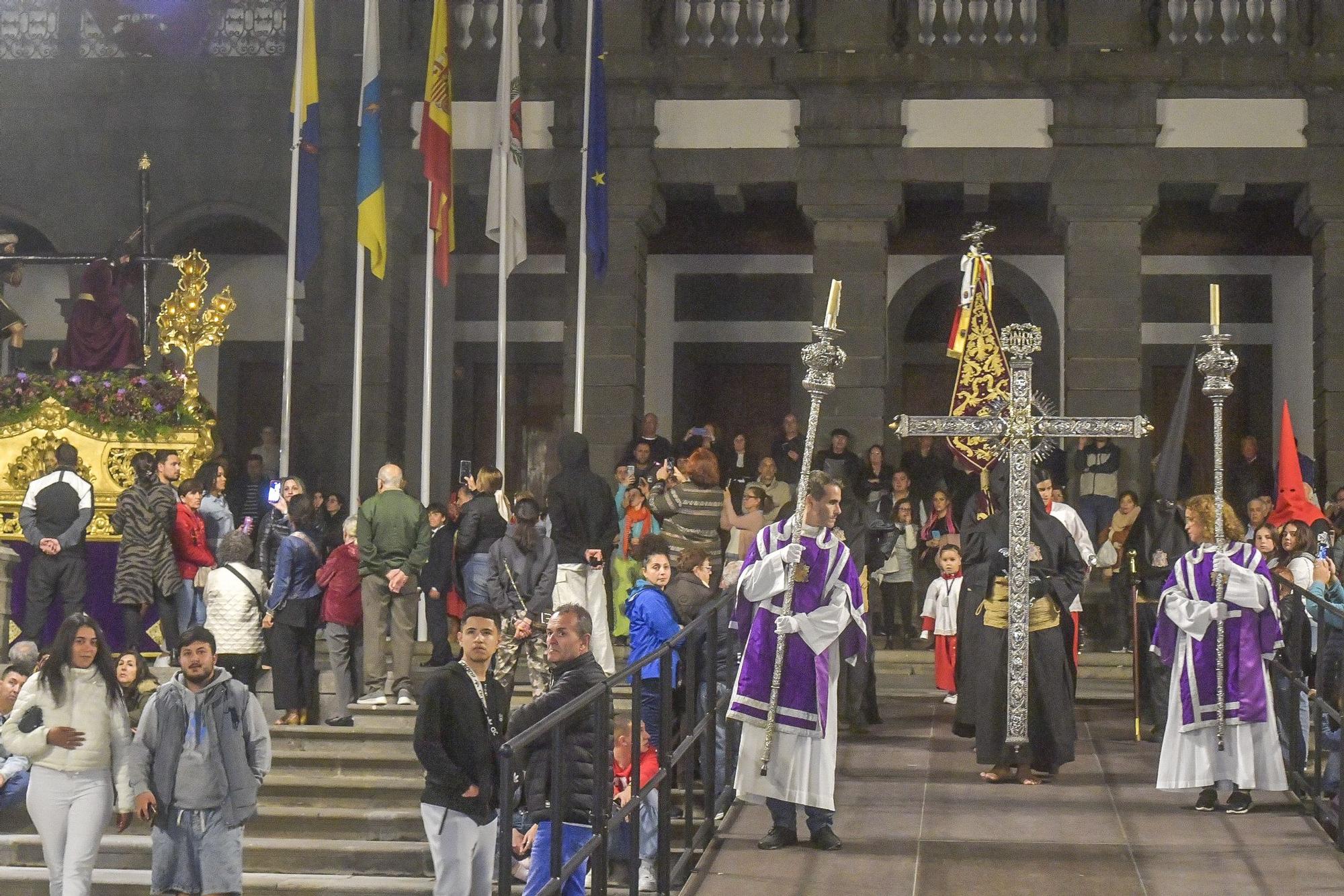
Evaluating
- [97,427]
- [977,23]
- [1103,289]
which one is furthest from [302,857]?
[977,23]

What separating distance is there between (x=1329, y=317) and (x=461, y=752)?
14.1 meters

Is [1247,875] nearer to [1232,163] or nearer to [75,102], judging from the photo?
[1232,163]

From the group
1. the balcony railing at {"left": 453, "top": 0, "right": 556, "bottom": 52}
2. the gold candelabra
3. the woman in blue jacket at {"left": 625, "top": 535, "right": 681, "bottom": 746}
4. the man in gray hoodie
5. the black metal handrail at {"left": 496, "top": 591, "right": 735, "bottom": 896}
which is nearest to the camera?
the black metal handrail at {"left": 496, "top": 591, "right": 735, "bottom": 896}

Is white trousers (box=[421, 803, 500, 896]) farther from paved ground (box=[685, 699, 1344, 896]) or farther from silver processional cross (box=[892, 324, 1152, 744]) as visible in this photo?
silver processional cross (box=[892, 324, 1152, 744])

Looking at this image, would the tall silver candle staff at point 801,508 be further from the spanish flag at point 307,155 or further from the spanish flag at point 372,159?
the spanish flag at point 307,155

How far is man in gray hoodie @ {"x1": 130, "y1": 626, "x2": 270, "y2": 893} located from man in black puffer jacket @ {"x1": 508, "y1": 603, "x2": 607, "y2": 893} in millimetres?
1563

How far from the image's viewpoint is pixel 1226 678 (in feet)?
35.4

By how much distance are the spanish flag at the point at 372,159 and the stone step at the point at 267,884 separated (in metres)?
8.58

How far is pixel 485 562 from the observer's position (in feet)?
46.9

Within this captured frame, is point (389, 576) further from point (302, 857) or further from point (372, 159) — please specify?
point (372, 159)

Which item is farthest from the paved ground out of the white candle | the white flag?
the white flag

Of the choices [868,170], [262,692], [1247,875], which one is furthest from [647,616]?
[868,170]

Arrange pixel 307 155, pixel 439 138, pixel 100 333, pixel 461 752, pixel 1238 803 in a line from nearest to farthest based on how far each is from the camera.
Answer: pixel 461 752, pixel 1238 803, pixel 100 333, pixel 439 138, pixel 307 155

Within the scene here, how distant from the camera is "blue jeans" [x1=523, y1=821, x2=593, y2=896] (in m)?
8.00
